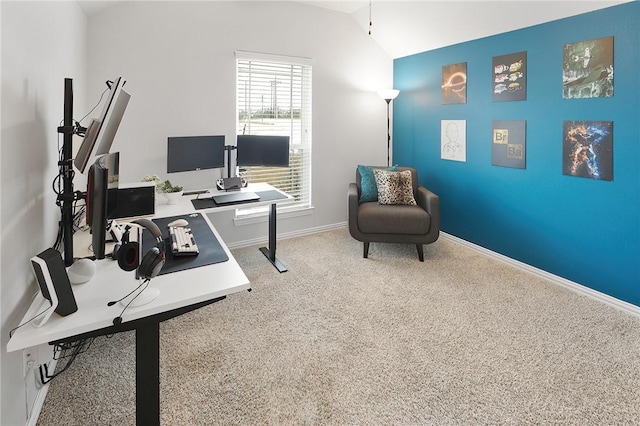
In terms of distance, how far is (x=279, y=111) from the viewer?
413 centimetres

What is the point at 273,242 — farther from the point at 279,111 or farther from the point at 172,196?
the point at 279,111

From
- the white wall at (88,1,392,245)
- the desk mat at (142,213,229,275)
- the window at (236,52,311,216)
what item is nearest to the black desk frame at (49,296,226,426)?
the desk mat at (142,213,229,275)

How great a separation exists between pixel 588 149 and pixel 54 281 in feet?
11.6

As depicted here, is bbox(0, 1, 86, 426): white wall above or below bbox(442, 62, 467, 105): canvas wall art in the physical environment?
below

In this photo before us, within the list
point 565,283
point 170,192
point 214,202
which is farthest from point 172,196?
point 565,283

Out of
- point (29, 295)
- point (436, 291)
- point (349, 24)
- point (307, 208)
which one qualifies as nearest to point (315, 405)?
point (29, 295)

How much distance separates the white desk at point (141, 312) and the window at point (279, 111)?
2536 mm

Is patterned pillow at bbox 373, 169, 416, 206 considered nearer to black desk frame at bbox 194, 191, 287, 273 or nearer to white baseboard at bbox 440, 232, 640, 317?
white baseboard at bbox 440, 232, 640, 317

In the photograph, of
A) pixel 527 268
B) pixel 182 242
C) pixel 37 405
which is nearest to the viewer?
pixel 37 405

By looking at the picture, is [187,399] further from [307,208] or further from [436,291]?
[307,208]

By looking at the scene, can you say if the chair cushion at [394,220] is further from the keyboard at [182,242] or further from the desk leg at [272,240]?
the keyboard at [182,242]

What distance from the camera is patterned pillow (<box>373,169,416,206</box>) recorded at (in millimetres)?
3893

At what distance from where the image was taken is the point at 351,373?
2.04m

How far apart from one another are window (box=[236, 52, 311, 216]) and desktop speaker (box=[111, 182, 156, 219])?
156cm
